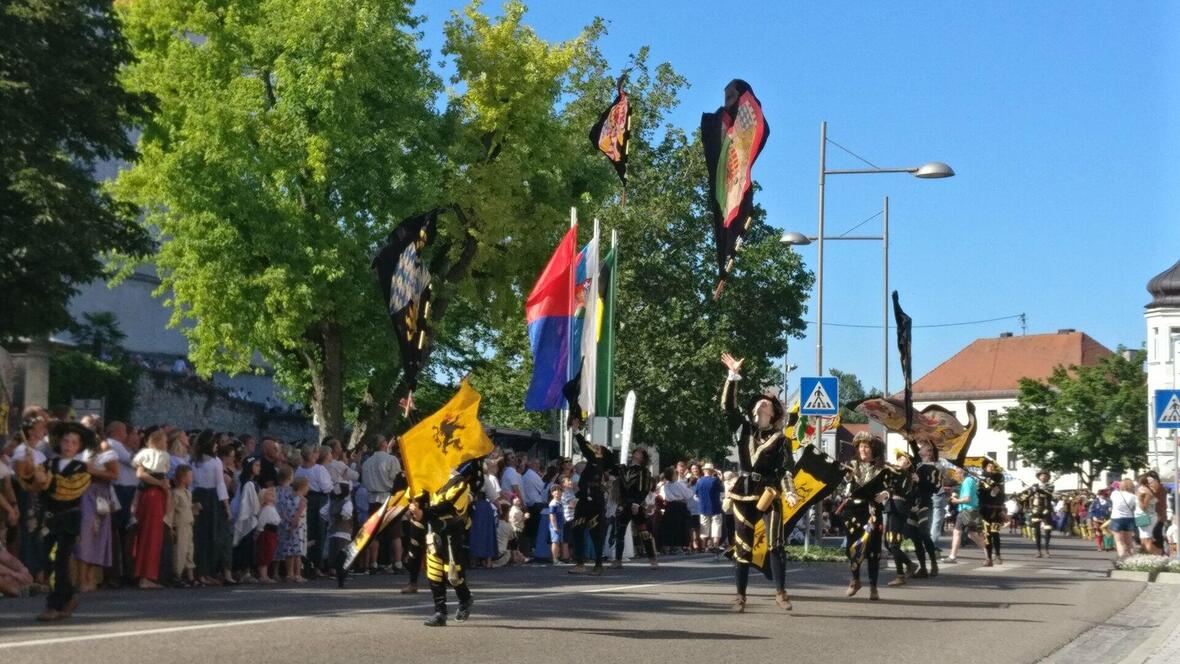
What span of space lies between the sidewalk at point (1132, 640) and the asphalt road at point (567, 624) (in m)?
0.20

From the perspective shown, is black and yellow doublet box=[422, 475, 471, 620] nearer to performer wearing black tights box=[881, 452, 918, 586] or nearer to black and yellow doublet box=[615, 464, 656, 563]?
performer wearing black tights box=[881, 452, 918, 586]

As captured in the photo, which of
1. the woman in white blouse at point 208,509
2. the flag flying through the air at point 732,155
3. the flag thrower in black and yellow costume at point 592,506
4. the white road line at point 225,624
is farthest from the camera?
the flag flying through the air at point 732,155

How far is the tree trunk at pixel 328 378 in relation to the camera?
132 ft

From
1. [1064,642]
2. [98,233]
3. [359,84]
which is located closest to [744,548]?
[1064,642]

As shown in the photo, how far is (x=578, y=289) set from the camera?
93.9ft

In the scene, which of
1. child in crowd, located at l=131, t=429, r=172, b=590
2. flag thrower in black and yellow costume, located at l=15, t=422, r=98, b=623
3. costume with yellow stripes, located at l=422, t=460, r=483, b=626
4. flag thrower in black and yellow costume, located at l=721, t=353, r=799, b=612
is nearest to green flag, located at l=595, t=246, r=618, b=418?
child in crowd, located at l=131, t=429, r=172, b=590

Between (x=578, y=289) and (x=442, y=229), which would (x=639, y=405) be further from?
(x=578, y=289)

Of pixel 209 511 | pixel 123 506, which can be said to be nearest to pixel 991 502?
pixel 209 511

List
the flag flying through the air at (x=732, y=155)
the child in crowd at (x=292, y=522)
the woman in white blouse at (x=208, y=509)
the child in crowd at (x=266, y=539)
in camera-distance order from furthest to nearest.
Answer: the flag flying through the air at (x=732, y=155), the child in crowd at (x=292, y=522), the child in crowd at (x=266, y=539), the woman in white blouse at (x=208, y=509)

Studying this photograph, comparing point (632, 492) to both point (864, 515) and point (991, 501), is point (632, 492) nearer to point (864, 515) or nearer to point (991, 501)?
point (864, 515)

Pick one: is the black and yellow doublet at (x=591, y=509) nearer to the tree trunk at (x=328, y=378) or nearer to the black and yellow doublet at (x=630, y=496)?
the black and yellow doublet at (x=630, y=496)

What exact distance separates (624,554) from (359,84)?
14.5 metres

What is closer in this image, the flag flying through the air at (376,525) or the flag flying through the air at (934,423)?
the flag flying through the air at (376,525)

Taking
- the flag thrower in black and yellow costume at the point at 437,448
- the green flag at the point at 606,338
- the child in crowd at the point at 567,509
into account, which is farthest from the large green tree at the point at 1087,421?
the flag thrower in black and yellow costume at the point at 437,448
